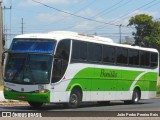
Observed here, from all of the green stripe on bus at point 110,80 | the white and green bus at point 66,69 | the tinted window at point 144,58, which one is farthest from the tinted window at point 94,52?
the tinted window at point 144,58

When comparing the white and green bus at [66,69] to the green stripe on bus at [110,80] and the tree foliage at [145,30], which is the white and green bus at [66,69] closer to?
the green stripe on bus at [110,80]

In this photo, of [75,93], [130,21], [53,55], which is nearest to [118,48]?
[75,93]

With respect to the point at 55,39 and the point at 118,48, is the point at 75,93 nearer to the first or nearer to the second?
the point at 55,39

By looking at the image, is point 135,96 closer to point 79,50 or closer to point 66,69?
point 79,50

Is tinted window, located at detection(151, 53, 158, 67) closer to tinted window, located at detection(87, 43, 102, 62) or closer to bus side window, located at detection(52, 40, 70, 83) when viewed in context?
tinted window, located at detection(87, 43, 102, 62)

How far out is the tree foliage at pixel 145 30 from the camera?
269 feet

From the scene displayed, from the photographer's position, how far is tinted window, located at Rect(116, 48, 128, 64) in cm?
2662

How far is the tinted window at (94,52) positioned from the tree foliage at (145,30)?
57.5m

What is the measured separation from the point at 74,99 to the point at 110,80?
3658 millimetres

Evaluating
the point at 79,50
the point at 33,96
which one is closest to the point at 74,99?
the point at 79,50

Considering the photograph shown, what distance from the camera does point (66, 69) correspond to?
2225cm

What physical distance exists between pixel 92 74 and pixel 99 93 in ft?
4.71

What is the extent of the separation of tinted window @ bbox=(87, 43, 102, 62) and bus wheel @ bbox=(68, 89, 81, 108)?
5.94 feet

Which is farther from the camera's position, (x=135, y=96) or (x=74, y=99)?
(x=135, y=96)
